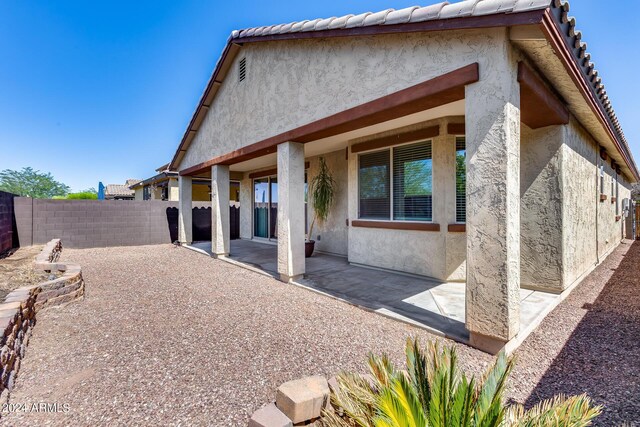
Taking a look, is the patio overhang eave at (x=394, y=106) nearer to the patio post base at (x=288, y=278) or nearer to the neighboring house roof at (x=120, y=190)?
the patio post base at (x=288, y=278)

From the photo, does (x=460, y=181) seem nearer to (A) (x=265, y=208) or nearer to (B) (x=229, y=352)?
(B) (x=229, y=352)

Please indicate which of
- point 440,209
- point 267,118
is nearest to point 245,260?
point 267,118

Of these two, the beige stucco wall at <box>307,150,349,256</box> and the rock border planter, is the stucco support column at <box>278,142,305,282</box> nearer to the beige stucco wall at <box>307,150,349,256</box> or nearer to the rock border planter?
the beige stucco wall at <box>307,150,349,256</box>

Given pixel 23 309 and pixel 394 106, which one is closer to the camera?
pixel 23 309

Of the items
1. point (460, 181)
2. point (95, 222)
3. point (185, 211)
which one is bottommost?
point (95, 222)

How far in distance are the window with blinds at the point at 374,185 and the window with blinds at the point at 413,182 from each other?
0.23m

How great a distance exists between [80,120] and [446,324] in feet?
109

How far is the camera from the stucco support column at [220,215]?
29.6 ft

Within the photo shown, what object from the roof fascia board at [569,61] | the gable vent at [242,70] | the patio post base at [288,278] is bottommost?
the patio post base at [288,278]

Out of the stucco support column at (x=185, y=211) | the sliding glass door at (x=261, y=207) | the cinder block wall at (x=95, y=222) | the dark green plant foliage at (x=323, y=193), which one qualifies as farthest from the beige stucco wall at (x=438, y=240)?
the cinder block wall at (x=95, y=222)

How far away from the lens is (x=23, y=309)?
3.52 m

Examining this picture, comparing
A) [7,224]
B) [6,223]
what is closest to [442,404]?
[6,223]

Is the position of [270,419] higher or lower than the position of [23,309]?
lower

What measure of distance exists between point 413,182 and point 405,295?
2.67 meters
